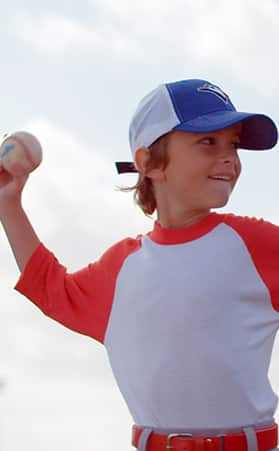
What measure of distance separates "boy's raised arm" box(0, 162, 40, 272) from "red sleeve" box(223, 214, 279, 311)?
1.06m

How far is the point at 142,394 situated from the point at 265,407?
0.53 metres

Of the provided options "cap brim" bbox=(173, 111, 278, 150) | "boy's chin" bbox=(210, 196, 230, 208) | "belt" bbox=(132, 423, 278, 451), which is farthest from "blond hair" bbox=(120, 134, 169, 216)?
"belt" bbox=(132, 423, 278, 451)

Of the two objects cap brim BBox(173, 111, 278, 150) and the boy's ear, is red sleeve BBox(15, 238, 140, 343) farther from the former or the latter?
cap brim BBox(173, 111, 278, 150)

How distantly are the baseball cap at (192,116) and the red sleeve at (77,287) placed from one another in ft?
1.80

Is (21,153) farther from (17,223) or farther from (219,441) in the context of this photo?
(219,441)

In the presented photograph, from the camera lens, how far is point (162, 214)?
4.29 meters

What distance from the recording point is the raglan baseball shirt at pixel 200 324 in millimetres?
3895

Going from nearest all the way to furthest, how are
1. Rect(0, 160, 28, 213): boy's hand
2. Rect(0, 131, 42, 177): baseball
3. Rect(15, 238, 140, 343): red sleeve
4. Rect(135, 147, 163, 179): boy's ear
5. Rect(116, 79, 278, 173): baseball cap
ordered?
Rect(116, 79, 278, 173): baseball cap
Rect(135, 147, 163, 179): boy's ear
Rect(15, 238, 140, 343): red sleeve
Rect(0, 131, 42, 177): baseball
Rect(0, 160, 28, 213): boy's hand

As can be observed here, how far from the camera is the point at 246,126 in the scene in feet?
14.2

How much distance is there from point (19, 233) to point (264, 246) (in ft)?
4.23

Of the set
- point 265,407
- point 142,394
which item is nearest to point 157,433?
point 142,394

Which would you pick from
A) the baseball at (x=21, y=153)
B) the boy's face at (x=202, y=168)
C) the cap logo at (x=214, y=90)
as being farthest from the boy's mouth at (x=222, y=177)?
the baseball at (x=21, y=153)

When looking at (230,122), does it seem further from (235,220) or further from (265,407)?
(265,407)

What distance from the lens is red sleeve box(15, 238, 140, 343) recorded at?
4.40m
